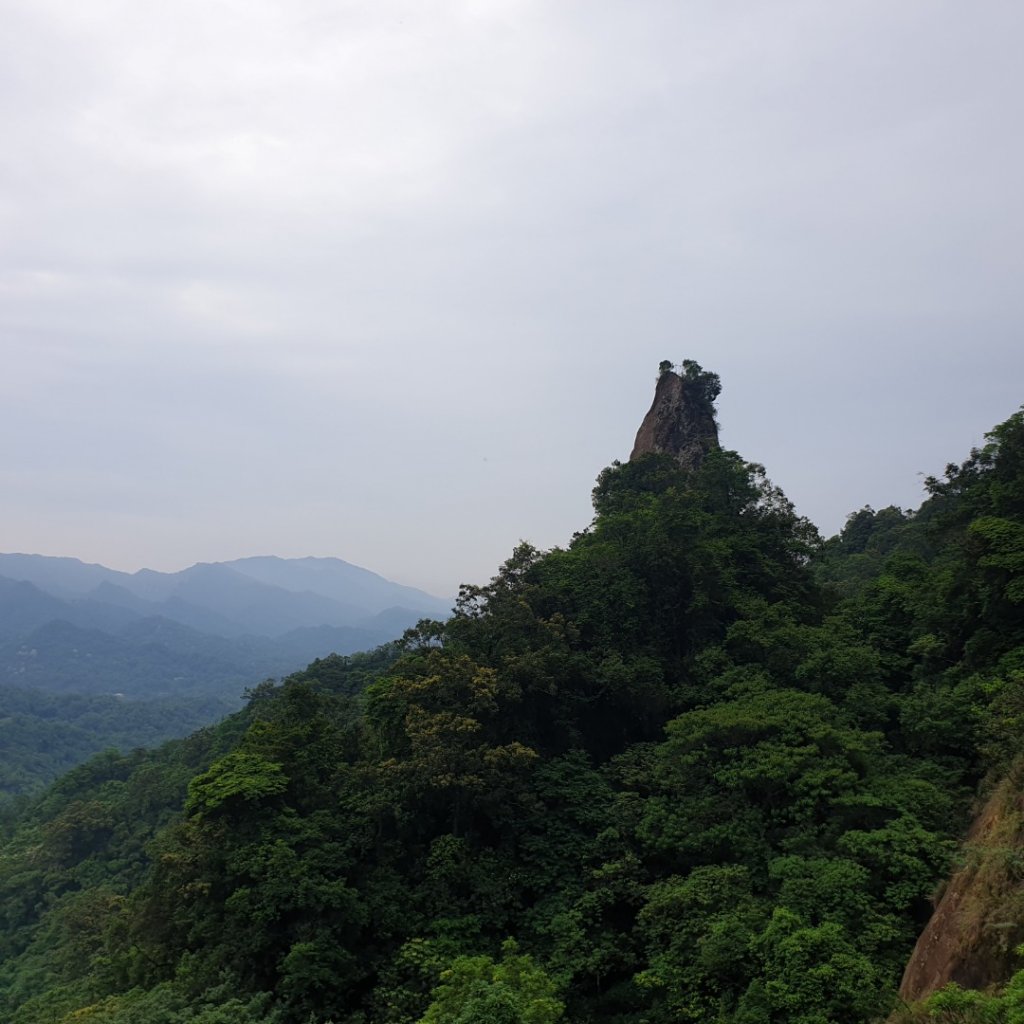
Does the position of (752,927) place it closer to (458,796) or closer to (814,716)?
(814,716)

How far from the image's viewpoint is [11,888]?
28797 mm

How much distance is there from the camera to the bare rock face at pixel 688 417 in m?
33.2

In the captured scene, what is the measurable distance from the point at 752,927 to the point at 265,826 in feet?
28.6

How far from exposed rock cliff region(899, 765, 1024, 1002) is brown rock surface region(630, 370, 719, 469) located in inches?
1000

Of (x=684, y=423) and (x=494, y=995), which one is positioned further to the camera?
(x=684, y=423)

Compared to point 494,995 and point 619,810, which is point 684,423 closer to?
point 619,810

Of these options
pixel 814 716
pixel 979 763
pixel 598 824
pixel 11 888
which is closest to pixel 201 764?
pixel 11 888

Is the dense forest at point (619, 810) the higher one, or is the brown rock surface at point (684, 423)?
the brown rock surface at point (684, 423)

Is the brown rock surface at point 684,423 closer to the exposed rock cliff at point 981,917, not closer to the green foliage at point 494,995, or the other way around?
the exposed rock cliff at point 981,917

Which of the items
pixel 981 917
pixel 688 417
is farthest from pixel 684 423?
pixel 981 917

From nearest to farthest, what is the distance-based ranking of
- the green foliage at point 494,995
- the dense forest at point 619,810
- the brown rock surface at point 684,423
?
the green foliage at point 494,995 → the dense forest at point 619,810 → the brown rock surface at point 684,423

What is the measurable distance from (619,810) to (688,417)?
24334 mm

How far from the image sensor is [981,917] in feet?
22.5

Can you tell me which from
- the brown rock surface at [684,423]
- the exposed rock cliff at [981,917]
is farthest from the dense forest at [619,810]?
the brown rock surface at [684,423]
